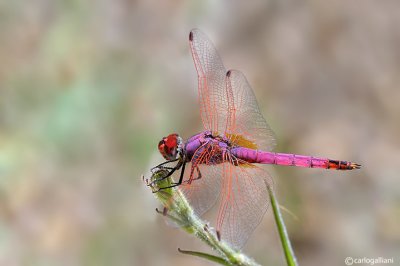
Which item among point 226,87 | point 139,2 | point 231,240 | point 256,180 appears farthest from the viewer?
point 139,2

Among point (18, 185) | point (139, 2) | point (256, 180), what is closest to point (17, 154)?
point (18, 185)

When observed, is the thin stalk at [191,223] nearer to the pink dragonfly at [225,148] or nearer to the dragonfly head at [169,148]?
the pink dragonfly at [225,148]

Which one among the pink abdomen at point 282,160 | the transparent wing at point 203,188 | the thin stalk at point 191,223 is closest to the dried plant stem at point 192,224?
the thin stalk at point 191,223

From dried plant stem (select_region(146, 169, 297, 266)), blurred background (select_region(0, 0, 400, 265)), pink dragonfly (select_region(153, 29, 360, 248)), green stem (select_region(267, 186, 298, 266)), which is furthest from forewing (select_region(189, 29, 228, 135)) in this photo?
blurred background (select_region(0, 0, 400, 265))

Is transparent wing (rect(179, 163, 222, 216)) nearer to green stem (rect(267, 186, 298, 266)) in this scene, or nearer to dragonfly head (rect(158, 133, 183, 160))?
dragonfly head (rect(158, 133, 183, 160))

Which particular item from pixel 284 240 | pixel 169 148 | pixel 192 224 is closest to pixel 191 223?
pixel 192 224

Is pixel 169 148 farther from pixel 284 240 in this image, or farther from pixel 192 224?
pixel 284 240

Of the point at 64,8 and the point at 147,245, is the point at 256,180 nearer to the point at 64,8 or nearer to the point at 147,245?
the point at 147,245
